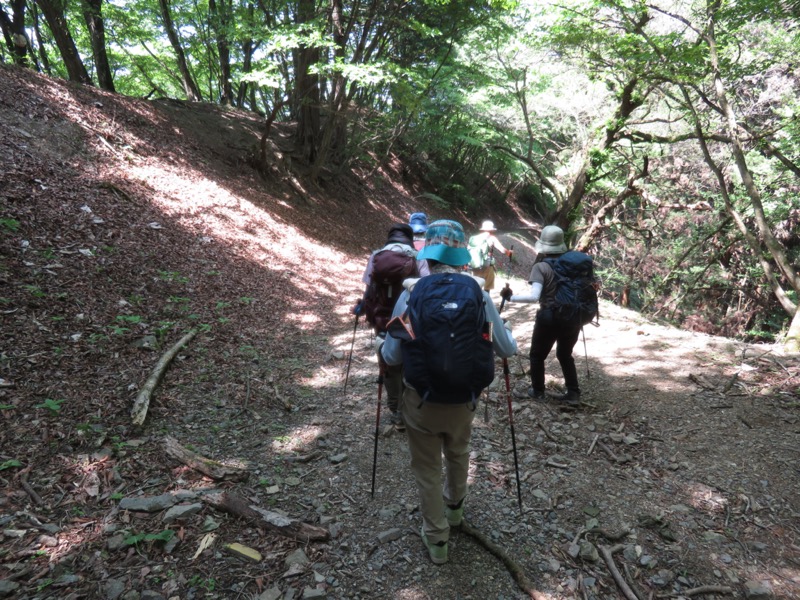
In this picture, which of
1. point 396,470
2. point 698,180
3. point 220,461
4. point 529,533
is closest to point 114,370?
point 220,461

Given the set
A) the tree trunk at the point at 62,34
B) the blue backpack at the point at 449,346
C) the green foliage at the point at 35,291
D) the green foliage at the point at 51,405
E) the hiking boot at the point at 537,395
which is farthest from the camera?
the tree trunk at the point at 62,34

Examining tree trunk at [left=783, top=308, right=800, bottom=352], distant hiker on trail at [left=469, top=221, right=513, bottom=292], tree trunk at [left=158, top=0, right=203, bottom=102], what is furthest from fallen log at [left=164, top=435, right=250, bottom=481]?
tree trunk at [left=158, top=0, right=203, bottom=102]

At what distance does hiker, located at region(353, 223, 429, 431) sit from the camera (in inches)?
161

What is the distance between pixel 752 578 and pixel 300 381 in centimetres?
491

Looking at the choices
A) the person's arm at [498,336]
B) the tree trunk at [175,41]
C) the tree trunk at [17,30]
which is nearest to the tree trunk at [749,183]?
the person's arm at [498,336]

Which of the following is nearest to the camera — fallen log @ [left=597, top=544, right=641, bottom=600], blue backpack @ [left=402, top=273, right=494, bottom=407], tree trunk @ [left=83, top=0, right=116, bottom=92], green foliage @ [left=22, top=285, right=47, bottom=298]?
blue backpack @ [left=402, top=273, right=494, bottom=407]

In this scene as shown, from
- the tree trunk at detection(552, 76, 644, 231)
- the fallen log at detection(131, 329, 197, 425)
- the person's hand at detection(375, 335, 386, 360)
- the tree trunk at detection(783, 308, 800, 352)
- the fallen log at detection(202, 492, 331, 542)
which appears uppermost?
the tree trunk at detection(552, 76, 644, 231)

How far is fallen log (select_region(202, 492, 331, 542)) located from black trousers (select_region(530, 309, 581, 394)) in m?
3.11

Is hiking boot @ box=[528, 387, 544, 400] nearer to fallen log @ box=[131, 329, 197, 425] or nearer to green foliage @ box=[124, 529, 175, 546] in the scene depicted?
green foliage @ box=[124, 529, 175, 546]

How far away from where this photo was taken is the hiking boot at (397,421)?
468 centimetres

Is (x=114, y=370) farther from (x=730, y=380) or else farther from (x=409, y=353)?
(x=730, y=380)

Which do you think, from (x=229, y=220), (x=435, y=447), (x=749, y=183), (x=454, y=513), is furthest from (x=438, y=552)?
(x=229, y=220)

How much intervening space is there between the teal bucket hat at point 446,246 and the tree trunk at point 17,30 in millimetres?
16523

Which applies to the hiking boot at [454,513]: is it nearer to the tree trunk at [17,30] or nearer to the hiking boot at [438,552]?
the hiking boot at [438,552]
